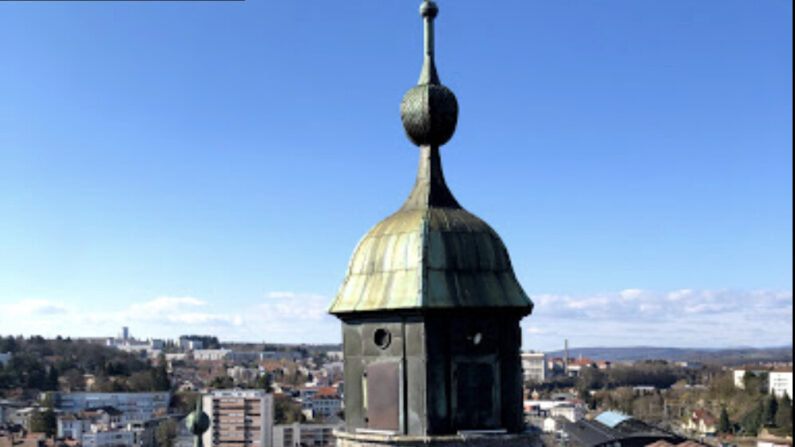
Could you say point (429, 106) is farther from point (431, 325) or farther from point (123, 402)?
point (123, 402)

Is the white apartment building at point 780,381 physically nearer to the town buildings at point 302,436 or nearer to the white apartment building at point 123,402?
the town buildings at point 302,436

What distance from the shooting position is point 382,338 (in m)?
10.6

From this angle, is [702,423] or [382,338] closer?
[382,338]

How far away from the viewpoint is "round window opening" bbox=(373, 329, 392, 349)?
1047cm

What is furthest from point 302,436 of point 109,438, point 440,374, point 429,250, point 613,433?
point 440,374

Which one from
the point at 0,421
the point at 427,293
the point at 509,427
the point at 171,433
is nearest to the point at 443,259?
the point at 427,293

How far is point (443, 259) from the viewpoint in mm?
10555

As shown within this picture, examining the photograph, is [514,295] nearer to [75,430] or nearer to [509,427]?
[509,427]

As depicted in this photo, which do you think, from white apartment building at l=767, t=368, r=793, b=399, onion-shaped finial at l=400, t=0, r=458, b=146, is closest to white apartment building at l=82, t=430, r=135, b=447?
white apartment building at l=767, t=368, r=793, b=399

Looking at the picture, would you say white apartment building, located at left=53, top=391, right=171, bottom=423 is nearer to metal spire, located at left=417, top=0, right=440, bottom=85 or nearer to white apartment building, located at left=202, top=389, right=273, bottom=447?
white apartment building, located at left=202, top=389, right=273, bottom=447

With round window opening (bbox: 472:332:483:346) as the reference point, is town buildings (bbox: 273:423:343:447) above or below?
below

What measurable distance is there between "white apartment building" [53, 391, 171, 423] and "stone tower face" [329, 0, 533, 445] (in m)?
163

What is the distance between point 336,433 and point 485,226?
3040 mm

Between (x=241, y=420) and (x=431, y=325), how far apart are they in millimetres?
132787
